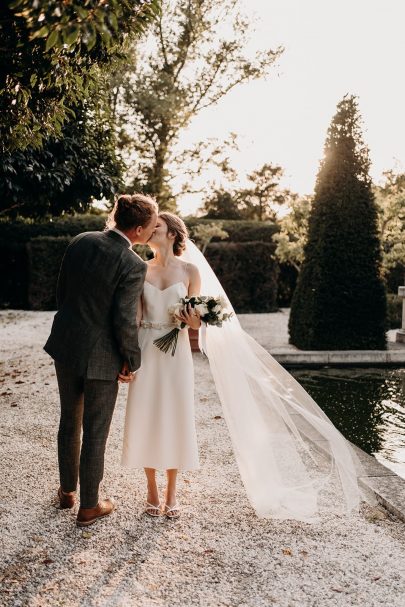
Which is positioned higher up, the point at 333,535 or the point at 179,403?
the point at 179,403

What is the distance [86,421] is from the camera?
3553mm

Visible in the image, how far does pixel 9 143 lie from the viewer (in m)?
4.39

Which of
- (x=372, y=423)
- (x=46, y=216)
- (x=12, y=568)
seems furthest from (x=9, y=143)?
(x=46, y=216)

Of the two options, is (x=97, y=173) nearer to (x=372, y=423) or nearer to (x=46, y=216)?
(x=46, y=216)

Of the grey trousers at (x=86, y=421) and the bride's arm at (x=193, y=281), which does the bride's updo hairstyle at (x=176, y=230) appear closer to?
the bride's arm at (x=193, y=281)

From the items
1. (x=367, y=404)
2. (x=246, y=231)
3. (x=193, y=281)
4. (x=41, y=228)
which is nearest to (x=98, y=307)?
(x=193, y=281)

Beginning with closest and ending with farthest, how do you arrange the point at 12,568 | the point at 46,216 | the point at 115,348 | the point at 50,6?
1. the point at 50,6
2. the point at 12,568
3. the point at 115,348
4. the point at 46,216

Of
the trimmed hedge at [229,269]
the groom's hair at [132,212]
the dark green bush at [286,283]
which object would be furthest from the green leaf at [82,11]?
A: the dark green bush at [286,283]

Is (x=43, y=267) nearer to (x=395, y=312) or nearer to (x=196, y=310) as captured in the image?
(x=395, y=312)

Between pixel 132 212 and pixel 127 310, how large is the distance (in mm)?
575

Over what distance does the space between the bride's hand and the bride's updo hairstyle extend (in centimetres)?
45

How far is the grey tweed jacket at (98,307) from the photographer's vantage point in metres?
3.43

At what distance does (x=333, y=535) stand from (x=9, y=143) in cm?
338

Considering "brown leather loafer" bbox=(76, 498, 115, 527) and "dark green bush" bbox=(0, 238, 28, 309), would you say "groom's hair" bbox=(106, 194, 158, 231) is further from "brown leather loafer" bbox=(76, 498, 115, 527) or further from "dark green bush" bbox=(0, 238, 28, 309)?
"dark green bush" bbox=(0, 238, 28, 309)
